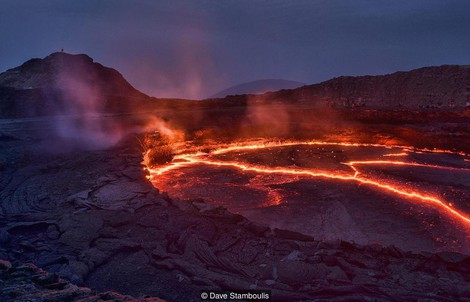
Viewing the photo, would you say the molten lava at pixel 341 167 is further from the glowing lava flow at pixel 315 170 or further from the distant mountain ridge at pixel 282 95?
the distant mountain ridge at pixel 282 95

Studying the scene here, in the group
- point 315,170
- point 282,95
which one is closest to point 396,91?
point 282,95

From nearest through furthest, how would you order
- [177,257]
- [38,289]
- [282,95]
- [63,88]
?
[38,289] < [177,257] < [63,88] < [282,95]

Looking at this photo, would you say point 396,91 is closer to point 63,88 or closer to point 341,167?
point 341,167

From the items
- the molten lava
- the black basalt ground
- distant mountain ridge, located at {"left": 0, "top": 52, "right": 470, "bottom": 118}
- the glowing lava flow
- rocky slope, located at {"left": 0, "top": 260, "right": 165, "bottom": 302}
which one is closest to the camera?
rocky slope, located at {"left": 0, "top": 260, "right": 165, "bottom": 302}

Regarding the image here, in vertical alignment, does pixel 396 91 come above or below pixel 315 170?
above

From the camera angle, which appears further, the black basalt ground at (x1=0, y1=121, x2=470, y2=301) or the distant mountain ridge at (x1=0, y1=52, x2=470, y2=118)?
the distant mountain ridge at (x1=0, y1=52, x2=470, y2=118)

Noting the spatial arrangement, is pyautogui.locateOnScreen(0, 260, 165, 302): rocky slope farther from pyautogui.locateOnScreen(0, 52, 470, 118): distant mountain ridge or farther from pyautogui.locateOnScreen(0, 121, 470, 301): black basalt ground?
pyautogui.locateOnScreen(0, 52, 470, 118): distant mountain ridge

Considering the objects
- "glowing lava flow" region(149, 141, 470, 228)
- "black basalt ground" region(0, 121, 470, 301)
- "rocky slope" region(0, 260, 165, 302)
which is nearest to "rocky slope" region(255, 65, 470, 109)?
"glowing lava flow" region(149, 141, 470, 228)

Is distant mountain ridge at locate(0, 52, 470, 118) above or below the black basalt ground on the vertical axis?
above

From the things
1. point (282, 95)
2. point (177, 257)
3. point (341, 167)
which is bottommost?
point (177, 257)
